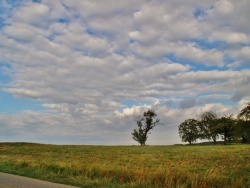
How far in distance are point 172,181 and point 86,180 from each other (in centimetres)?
345

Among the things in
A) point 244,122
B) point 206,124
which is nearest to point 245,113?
point 244,122

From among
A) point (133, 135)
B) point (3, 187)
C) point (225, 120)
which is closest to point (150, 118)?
point (133, 135)

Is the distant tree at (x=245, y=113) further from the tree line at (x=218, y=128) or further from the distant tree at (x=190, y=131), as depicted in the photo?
the distant tree at (x=190, y=131)

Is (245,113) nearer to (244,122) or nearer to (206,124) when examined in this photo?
(244,122)

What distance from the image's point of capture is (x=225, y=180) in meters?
13.8

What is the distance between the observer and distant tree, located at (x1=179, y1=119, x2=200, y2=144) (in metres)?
110

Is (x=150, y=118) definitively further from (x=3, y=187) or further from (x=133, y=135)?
(x=3, y=187)

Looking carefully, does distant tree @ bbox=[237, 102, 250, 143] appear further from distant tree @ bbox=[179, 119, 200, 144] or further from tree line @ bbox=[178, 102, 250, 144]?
distant tree @ bbox=[179, 119, 200, 144]

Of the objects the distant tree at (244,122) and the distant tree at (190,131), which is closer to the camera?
the distant tree at (244,122)

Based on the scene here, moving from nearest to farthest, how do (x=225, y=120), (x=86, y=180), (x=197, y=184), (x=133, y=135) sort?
(x=197, y=184) → (x=86, y=180) → (x=225, y=120) → (x=133, y=135)

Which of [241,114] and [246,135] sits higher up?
[241,114]

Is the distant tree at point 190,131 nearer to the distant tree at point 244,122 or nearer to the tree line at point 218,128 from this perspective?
the tree line at point 218,128

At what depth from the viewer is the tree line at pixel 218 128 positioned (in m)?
78.9

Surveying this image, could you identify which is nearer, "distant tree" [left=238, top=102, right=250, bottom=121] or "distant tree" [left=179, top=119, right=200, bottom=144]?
"distant tree" [left=238, top=102, right=250, bottom=121]
